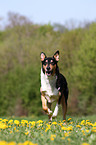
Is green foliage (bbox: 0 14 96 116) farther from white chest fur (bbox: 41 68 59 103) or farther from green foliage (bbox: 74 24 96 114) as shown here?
white chest fur (bbox: 41 68 59 103)

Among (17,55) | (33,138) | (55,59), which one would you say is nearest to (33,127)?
(33,138)

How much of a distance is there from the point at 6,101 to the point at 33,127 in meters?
34.2

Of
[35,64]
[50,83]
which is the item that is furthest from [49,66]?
[35,64]

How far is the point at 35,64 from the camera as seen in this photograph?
131 feet

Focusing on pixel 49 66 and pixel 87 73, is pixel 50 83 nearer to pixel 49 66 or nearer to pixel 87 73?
pixel 49 66

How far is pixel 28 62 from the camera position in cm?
4188

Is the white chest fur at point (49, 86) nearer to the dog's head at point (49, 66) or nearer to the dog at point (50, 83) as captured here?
the dog at point (50, 83)

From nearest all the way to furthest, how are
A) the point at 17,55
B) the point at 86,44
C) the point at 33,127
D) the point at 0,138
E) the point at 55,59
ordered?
the point at 0,138 < the point at 33,127 < the point at 55,59 < the point at 86,44 < the point at 17,55

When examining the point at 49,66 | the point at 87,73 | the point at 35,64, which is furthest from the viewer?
the point at 35,64

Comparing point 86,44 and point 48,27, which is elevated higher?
point 48,27

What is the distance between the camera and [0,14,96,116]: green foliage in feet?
110

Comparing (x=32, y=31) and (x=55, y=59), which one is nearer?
(x=55, y=59)

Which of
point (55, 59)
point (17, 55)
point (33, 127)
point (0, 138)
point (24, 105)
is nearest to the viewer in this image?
point (0, 138)

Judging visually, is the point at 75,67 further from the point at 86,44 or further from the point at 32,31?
the point at 32,31
